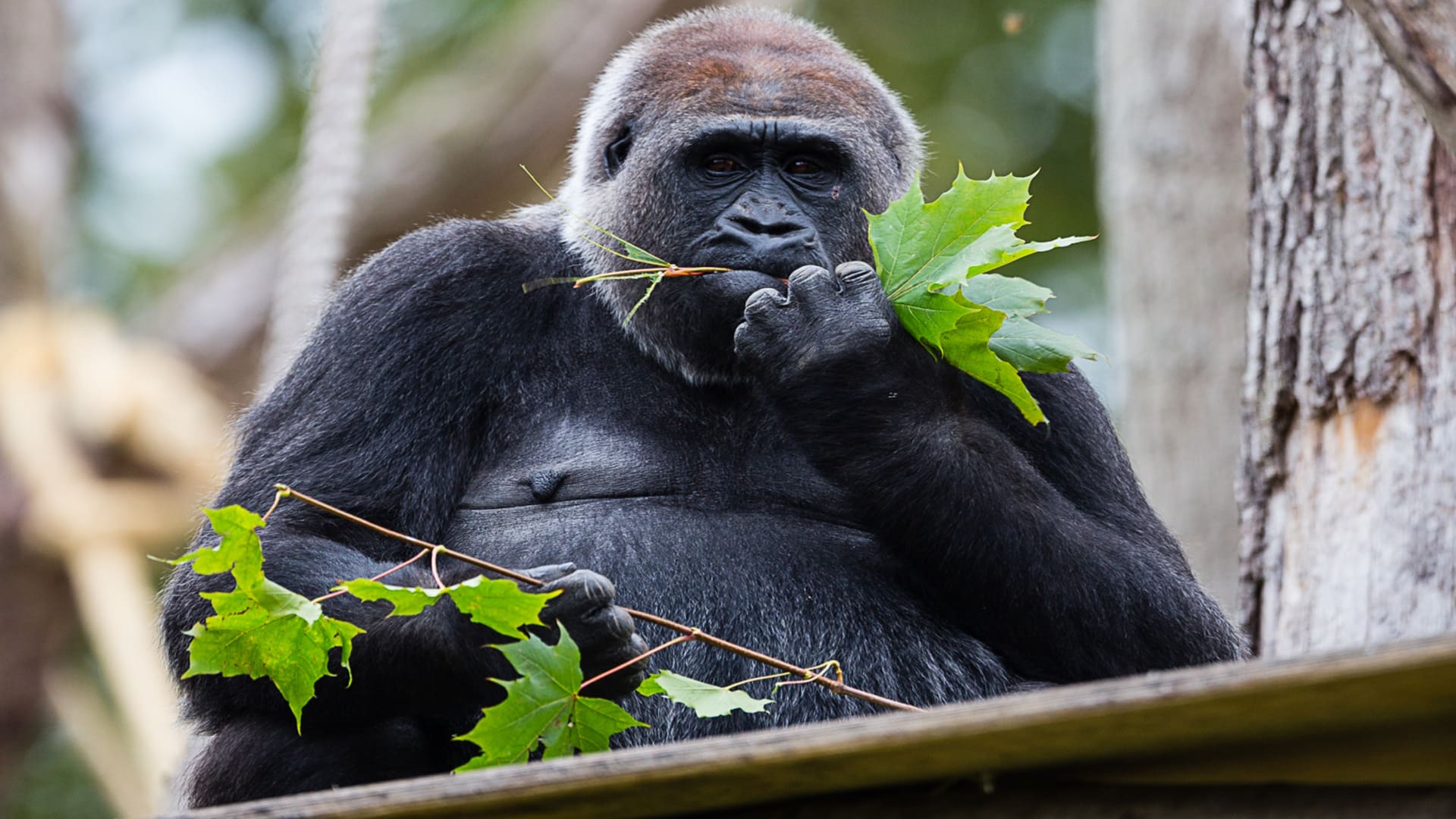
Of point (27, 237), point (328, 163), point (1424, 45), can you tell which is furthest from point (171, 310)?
point (1424, 45)

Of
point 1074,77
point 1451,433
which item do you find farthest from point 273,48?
point 1451,433

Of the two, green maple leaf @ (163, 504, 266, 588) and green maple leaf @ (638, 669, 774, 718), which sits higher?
green maple leaf @ (163, 504, 266, 588)

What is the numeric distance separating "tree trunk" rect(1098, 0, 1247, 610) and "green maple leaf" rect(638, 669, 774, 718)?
365 centimetres

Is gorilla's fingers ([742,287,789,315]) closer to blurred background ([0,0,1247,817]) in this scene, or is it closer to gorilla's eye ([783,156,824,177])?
gorilla's eye ([783,156,824,177])

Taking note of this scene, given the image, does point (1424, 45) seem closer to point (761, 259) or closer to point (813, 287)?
point (813, 287)

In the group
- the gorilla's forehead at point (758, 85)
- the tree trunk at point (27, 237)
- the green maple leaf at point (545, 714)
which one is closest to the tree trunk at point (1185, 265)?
the gorilla's forehead at point (758, 85)

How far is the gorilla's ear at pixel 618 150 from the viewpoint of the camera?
11.2 feet

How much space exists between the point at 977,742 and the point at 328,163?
11.7 feet

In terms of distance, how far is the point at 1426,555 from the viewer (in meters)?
3.15

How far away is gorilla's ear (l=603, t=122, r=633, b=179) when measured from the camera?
3.43m

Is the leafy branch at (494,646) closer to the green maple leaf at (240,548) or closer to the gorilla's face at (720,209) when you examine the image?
the green maple leaf at (240,548)

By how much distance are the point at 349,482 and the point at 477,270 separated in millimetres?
540

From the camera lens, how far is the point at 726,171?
10.4 feet

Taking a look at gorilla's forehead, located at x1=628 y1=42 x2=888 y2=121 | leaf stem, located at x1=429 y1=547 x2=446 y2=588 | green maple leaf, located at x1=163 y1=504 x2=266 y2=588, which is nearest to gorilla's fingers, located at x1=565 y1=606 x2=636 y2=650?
leaf stem, located at x1=429 y1=547 x2=446 y2=588
